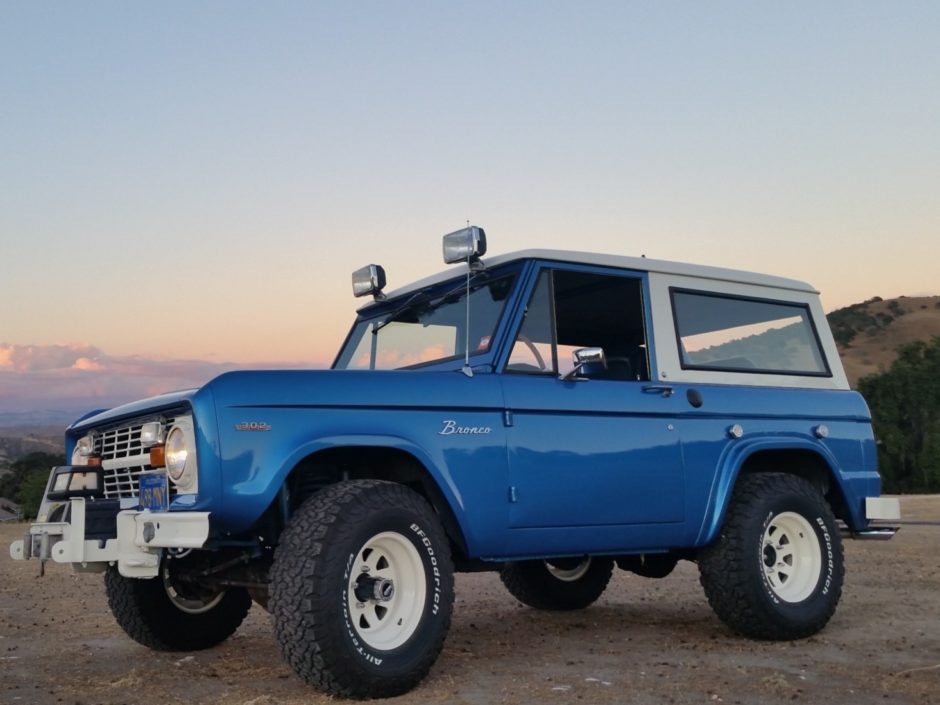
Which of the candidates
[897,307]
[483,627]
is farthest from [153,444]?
[897,307]

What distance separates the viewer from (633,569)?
6898mm

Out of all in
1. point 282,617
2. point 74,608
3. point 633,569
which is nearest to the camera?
point 282,617

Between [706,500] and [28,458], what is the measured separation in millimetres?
57241

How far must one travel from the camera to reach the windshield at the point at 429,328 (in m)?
5.80

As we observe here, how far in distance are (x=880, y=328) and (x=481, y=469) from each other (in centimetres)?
11075

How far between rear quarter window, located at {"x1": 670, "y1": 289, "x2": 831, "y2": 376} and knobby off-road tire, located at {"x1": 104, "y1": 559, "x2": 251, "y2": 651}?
3.36 metres

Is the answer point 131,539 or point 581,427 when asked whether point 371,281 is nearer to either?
point 581,427

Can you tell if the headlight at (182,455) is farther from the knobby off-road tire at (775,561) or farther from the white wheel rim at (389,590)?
the knobby off-road tire at (775,561)

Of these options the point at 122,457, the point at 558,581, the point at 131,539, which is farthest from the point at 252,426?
the point at 558,581

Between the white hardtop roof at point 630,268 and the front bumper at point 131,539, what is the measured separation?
95.1 inches

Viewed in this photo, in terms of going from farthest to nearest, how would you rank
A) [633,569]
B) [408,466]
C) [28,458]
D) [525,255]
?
[28,458] < [633,569] < [525,255] < [408,466]

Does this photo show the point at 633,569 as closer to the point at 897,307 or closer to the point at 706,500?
the point at 706,500

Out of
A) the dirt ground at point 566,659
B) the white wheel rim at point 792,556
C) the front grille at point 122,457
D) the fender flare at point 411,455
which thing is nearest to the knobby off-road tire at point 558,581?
the dirt ground at point 566,659

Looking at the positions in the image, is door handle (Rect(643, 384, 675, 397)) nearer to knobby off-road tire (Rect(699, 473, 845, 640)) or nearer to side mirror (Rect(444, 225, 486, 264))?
knobby off-road tire (Rect(699, 473, 845, 640))
